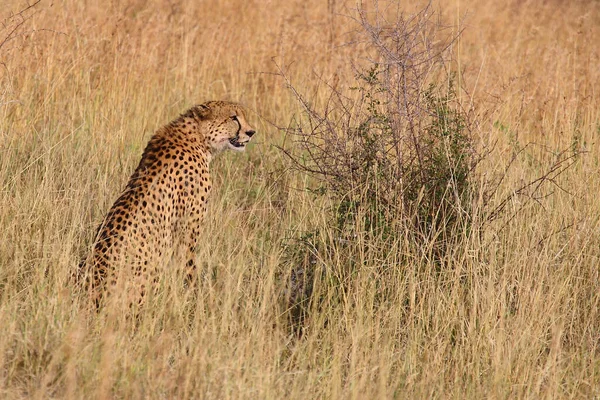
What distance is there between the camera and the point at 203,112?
434cm

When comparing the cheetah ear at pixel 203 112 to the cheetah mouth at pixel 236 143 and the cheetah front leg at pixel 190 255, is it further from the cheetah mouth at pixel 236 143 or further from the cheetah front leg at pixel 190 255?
the cheetah front leg at pixel 190 255

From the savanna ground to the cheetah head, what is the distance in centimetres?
31

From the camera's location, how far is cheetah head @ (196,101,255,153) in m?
4.33

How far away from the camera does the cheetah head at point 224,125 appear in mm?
4332

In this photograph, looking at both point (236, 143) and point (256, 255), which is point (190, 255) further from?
point (236, 143)

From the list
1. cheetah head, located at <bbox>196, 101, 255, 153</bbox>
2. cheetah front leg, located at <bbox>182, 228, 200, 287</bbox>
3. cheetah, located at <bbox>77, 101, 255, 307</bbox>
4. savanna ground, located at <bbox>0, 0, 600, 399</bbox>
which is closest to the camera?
savanna ground, located at <bbox>0, 0, 600, 399</bbox>

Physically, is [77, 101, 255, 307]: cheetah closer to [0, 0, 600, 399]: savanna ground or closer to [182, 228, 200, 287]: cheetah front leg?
[182, 228, 200, 287]: cheetah front leg

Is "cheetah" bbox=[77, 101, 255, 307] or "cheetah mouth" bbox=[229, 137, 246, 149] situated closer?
"cheetah" bbox=[77, 101, 255, 307]

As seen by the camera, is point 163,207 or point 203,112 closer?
point 163,207

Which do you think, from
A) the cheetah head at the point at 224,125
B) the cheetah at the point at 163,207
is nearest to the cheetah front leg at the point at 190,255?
the cheetah at the point at 163,207

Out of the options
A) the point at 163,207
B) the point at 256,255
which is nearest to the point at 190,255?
the point at 163,207

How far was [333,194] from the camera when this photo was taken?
14.6 ft

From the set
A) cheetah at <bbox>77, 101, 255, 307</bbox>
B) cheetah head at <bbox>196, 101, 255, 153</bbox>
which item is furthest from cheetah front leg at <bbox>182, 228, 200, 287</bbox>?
cheetah head at <bbox>196, 101, 255, 153</bbox>

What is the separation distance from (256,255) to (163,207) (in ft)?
1.85
